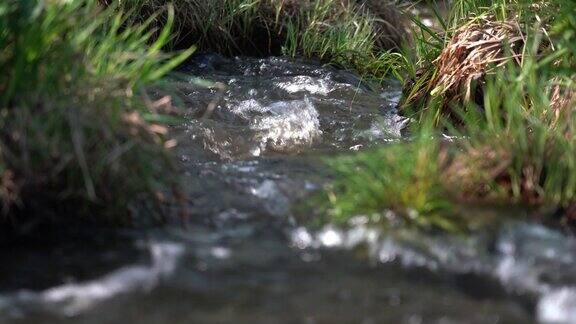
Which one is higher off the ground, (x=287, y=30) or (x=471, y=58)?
(x=471, y=58)

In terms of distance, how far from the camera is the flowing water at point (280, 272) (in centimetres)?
274

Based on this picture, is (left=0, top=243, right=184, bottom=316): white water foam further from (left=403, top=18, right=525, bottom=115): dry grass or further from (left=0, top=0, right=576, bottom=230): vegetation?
(left=403, top=18, right=525, bottom=115): dry grass

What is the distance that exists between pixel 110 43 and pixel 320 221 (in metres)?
1.09

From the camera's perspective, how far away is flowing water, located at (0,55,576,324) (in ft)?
8.98

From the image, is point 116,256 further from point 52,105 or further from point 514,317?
point 514,317

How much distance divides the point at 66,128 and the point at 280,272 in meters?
0.91

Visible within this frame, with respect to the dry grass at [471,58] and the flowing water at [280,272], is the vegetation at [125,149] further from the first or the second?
the dry grass at [471,58]

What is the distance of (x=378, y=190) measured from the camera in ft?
10.5

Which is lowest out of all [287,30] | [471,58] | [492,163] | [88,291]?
[287,30]

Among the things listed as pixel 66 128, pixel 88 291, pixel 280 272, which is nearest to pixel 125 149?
pixel 66 128

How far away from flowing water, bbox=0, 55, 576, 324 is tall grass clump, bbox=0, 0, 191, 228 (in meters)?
0.15

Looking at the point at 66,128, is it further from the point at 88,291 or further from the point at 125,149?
the point at 88,291

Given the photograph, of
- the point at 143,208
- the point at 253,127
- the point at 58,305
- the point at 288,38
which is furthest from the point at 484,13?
the point at 58,305

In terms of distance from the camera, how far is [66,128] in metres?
3.27
